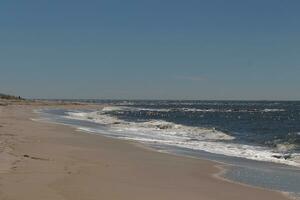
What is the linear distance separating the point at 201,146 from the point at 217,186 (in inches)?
540

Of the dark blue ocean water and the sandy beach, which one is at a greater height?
the sandy beach

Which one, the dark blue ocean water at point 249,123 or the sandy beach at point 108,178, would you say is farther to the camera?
the dark blue ocean water at point 249,123

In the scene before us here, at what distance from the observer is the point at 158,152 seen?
22.8 m

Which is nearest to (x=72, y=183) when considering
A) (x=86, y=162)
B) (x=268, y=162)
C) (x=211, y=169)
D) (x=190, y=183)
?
(x=190, y=183)

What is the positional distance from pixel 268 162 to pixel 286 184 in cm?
592

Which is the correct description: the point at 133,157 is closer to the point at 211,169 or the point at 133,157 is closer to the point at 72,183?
the point at 211,169

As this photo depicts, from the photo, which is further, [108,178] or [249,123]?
[249,123]

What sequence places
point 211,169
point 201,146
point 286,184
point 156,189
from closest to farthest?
point 156,189
point 286,184
point 211,169
point 201,146

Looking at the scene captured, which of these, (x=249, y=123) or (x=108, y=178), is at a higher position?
(x=108, y=178)

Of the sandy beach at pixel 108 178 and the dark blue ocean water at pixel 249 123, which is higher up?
the sandy beach at pixel 108 178

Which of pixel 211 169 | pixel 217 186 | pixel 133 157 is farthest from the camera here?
pixel 133 157

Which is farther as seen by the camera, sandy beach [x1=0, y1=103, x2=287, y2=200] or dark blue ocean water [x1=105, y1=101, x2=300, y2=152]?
dark blue ocean water [x1=105, y1=101, x2=300, y2=152]

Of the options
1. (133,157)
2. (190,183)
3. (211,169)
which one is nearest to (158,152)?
(133,157)

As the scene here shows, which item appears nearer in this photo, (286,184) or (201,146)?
(286,184)
